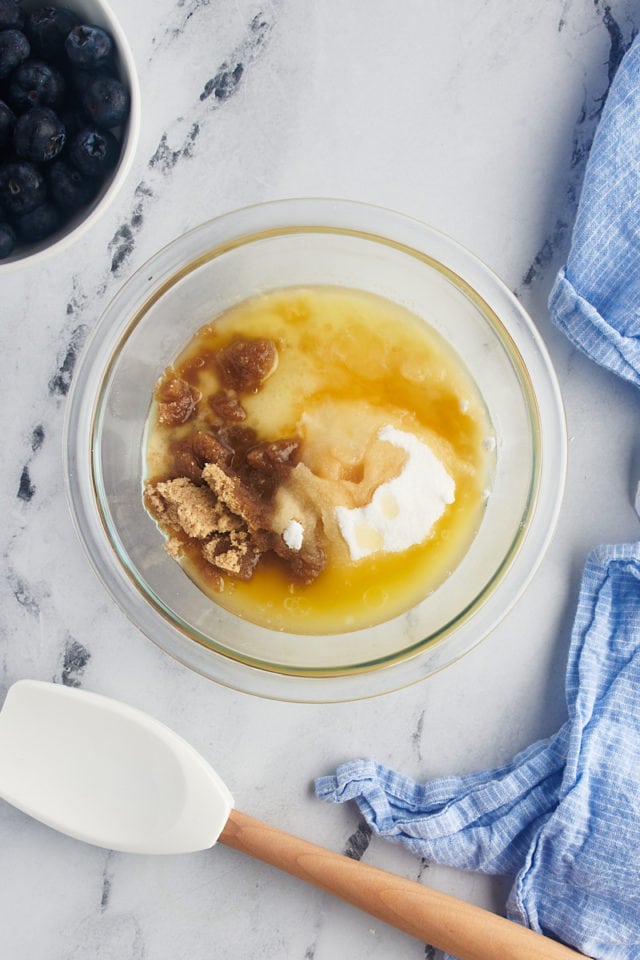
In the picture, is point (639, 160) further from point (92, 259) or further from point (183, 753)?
point (183, 753)

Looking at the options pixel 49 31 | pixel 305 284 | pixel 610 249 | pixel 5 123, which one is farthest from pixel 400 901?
pixel 49 31

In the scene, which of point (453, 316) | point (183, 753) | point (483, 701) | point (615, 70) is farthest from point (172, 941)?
point (615, 70)

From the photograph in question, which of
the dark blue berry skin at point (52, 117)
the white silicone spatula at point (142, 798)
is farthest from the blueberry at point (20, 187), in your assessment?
the white silicone spatula at point (142, 798)

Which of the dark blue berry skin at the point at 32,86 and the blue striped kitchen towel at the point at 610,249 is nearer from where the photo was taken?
the dark blue berry skin at the point at 32,86

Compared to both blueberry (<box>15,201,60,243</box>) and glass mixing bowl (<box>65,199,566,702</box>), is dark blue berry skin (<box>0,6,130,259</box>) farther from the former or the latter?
glass mixing bowl (<box>65,199,566,702</box>)

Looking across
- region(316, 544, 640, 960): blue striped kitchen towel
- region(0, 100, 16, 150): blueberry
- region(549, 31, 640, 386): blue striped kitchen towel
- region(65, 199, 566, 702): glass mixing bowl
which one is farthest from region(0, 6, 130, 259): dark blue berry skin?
region(316, 544, 640, 960): blue striped kitchen towel

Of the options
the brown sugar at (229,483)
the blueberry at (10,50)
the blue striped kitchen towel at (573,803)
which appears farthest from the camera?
the blue striped kitchen towel at (573,803)

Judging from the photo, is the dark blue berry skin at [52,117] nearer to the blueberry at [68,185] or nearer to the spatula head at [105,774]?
the blueberry at [68,185]
